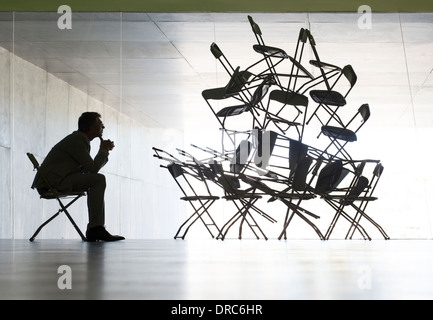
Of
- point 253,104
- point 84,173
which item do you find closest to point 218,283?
point 253,104

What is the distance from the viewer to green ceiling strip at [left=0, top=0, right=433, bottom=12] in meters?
7.27

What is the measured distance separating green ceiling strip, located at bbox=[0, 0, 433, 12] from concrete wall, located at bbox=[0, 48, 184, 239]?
102cm

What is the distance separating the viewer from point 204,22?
7.59 m

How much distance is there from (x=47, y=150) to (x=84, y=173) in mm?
3173

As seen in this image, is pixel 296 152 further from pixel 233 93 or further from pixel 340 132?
pixel 233 93

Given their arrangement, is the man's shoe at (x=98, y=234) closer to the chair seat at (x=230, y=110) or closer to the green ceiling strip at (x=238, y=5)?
the chair seat at (x=230, y=110)

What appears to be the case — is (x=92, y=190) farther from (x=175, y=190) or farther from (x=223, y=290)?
(x=223, y=290)

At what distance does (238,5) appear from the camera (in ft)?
24.1
